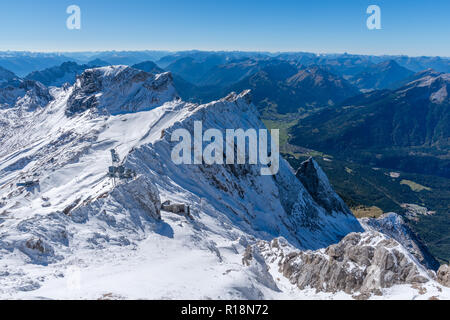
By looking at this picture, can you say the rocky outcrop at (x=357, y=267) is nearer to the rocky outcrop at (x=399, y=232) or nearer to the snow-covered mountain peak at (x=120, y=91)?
the rocky outcrop at (x=399, y=232)

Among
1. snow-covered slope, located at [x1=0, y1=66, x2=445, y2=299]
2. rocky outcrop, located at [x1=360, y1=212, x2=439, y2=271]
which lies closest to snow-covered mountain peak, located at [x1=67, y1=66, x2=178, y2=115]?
snow-covered slope, located at [x1=0, y1=66, x2=445, y2=299]

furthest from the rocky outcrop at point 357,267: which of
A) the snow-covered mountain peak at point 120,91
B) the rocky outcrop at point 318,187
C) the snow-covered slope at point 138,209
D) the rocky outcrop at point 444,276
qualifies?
the snow-covered mountain peak at point 120,91

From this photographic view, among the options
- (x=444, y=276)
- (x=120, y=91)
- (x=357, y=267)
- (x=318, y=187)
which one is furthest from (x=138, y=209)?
(x=120, y=91)

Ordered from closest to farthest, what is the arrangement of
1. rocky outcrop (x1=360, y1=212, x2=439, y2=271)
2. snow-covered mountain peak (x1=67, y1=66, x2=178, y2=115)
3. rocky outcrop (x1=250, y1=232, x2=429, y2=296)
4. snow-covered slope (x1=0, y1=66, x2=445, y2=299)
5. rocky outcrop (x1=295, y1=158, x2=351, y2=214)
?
snow-covered slope (x1=0, y1=66, x2=445, y2=299)
rocky outcrop (x1=250, y1=232, x2=429, y2=296)
rocky outcrop (x1=360, y1=212, x2=439, y2=271)
rocky outcrop (x1=295, y1=158, x2=351, y2=214)
snow-covered mountain peak (x1=67, y1=66, x2=178, y2=115)

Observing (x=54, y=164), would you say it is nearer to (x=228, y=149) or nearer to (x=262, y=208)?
(x=228, y=149)

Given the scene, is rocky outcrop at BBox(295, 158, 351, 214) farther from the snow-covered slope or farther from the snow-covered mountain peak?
the snow-covered mountain peak

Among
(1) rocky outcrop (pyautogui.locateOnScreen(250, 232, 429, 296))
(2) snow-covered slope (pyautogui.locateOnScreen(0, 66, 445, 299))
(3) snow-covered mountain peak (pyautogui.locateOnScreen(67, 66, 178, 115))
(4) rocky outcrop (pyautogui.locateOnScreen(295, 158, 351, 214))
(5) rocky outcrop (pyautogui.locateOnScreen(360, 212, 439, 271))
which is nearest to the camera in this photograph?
(2) snow-covered slope (pyautogui.locateOnScreen(0, 66, 445, 299))
